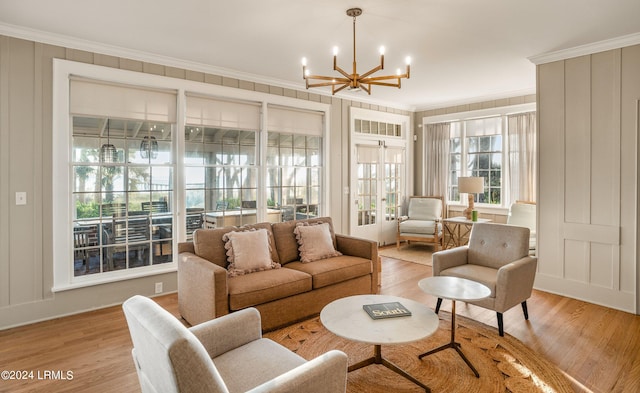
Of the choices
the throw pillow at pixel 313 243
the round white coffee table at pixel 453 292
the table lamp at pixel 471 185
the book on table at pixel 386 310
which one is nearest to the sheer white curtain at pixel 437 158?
the table lamp at pixel 471 185

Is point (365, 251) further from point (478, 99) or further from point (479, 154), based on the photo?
point (478, 99)

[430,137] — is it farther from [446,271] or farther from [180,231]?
[180,231]

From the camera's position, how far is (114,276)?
3.86m

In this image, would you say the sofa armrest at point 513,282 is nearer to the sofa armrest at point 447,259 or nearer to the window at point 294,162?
the sofa armrest at point 447,259

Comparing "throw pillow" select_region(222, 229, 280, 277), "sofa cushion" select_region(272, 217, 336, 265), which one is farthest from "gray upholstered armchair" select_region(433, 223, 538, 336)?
"throw pillow" select_region(222, 229, 280, 277)

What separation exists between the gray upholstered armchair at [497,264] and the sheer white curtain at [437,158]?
3.18 meters

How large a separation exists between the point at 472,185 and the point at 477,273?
110 inches

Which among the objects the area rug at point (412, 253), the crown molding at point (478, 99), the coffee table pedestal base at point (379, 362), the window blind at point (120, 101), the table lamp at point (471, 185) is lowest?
the coffee table pedestal base at point (379, 362)

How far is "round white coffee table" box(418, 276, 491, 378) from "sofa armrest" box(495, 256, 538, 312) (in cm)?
35

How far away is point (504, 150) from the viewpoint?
20.0ft

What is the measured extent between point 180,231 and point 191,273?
1297 millimetres

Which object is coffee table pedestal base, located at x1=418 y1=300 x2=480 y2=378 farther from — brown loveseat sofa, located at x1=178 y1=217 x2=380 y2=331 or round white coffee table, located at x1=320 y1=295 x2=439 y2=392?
brown loveseat sofa, located at x1=178 y1=217 x2=380 y2=331

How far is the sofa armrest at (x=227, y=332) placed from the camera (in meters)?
1.85

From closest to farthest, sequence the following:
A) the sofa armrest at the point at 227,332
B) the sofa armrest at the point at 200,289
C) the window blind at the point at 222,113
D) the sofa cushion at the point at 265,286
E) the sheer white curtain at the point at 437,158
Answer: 1. the sofa armrest at the point at 227,332
2. the sofa armrest at the point at 200,289
3. the sofa cushion at the point at 265,286
4. the window blind at the point at 222,113
5. the sheer white curtain at the point at 437,158
